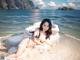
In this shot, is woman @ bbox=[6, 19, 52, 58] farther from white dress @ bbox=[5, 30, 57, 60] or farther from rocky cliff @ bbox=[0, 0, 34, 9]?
rocky cliff @ bbox=[0, 0, 34, 9]

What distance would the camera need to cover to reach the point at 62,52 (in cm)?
156

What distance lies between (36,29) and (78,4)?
55cm

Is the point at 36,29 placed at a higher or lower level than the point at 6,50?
higher

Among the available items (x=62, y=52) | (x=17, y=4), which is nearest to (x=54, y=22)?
(x=62, y=52)

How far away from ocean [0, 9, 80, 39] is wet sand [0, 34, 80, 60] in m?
0.08

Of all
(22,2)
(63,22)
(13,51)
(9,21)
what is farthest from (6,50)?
(63,22)

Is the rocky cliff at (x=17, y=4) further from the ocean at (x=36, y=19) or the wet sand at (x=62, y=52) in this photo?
the wet sand at (x=62, y=52)

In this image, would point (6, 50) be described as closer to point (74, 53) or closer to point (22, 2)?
point (22, 2)

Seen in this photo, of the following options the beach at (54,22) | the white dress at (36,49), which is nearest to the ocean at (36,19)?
the beach at (54,22)

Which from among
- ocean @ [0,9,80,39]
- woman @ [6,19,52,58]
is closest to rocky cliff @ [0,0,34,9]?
ocean @ [0,9,80,39]

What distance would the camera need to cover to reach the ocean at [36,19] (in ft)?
5.19

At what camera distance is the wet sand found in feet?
5.02

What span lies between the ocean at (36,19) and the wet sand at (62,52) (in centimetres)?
8

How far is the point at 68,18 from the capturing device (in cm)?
161
